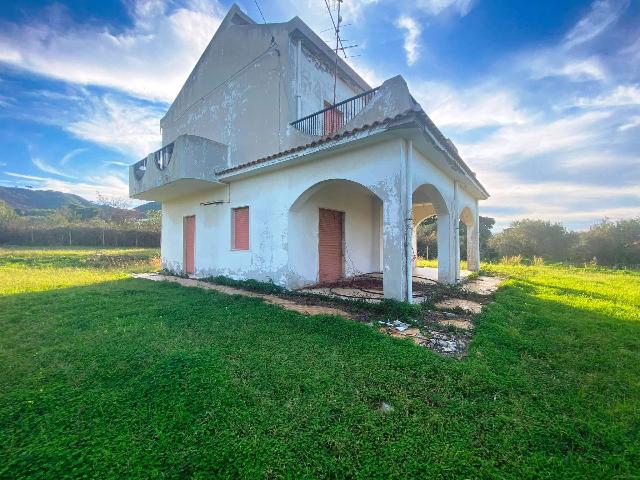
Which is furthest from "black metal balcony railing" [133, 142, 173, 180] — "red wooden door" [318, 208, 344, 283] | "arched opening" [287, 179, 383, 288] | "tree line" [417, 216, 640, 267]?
"tree line" [417, 216, 640, 267]

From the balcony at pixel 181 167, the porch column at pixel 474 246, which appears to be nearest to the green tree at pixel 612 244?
the porch column at pixel 474 246

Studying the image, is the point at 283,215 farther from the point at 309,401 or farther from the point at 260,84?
the point at 309,401

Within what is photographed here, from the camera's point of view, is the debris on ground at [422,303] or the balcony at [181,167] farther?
the balcony at [181,167]

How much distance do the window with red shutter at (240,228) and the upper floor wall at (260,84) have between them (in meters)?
1.84

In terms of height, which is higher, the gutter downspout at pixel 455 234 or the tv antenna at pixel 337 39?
the tv antenna at pixel 337 39

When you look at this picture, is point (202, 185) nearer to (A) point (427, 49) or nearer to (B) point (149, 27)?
(B) point (149, 27)

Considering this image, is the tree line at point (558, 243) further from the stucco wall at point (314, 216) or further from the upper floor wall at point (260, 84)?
Answer: the upper floor wall at point (260, 84)

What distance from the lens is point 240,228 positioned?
31.8 ft

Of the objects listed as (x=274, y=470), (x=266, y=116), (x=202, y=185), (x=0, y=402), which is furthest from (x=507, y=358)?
(x=202, y=185)

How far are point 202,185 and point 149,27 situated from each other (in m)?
4.64

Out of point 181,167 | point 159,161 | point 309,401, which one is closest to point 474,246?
point 181,167

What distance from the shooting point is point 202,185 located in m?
10.3

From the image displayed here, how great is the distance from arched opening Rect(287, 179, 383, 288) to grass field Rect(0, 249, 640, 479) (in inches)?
137

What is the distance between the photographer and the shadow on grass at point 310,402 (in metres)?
2.07
